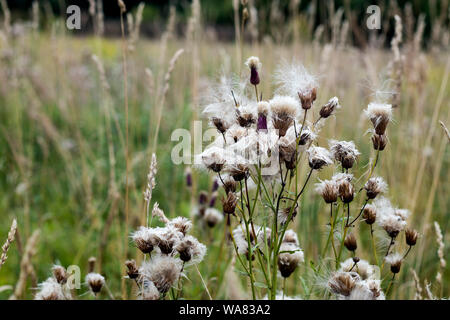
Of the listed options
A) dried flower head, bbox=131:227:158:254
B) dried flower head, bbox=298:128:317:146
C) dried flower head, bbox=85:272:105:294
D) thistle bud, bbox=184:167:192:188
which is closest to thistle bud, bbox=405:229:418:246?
dried flower head, bbox=298:128:317:146

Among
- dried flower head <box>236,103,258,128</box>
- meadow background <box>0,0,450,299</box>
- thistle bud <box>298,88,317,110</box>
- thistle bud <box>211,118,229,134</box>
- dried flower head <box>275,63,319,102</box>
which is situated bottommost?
meadow background <box>0,0,450,299</box>

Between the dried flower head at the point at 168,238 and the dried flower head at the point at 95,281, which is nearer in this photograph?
the dried flower head at the point at 168,238

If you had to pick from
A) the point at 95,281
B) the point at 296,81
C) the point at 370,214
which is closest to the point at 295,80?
the point at 296,81

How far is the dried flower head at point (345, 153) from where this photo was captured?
85 cm

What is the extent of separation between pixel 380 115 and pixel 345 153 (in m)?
0.10

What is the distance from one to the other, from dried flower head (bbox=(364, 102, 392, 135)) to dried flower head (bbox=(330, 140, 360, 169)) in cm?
7

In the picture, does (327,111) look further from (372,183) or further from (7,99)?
(7,99)

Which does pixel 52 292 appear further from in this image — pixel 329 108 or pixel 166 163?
pixel 166 163

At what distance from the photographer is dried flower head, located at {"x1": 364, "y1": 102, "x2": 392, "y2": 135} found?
2.82 feet

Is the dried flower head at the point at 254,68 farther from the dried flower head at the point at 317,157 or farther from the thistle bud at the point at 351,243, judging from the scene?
Result: the thistle bud at the point at 351,243

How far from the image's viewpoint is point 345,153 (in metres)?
0.86

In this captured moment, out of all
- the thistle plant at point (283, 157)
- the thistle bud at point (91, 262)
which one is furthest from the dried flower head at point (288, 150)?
the thistle bud at point (91, 262)

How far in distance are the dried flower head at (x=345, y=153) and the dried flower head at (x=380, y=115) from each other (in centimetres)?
7

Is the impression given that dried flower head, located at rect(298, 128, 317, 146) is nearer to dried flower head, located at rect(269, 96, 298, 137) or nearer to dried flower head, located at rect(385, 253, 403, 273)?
dried flower head, located at rect(269, 96, 298, 137)
